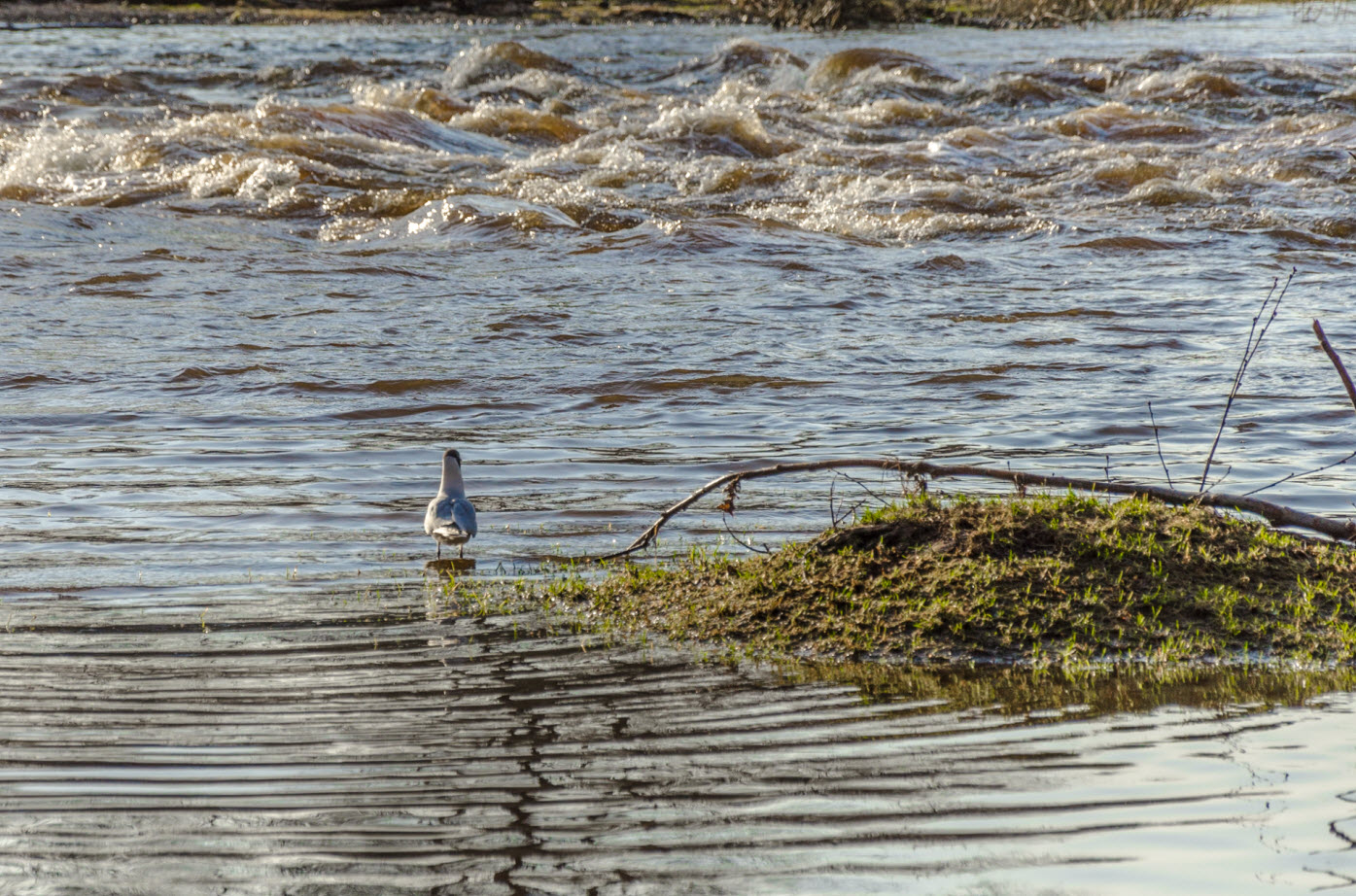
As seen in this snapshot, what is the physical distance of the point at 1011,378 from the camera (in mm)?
7617

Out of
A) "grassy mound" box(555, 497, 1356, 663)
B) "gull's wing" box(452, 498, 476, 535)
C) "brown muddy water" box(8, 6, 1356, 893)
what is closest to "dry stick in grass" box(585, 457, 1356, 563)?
"grassy mound" box(555, 497, 1356, 663)

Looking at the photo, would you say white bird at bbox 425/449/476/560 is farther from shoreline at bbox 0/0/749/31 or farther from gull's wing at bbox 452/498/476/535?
shoreline at bbox 0/0/749/31

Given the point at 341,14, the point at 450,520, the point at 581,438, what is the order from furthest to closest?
the point at 341,14, the point at 581,438, the point at 450,520

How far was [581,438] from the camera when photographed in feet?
21.4

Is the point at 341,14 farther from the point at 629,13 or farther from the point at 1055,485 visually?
the point at 1055,485

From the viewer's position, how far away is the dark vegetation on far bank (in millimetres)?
33000

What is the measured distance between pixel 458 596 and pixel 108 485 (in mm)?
2071

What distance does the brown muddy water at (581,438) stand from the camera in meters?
2.71

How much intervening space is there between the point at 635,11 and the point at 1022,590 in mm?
35264

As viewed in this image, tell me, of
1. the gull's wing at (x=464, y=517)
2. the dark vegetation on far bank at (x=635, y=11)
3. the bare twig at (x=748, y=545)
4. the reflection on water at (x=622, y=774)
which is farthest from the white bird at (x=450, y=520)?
the dark vegetation on far bank at (x=635, y=11)

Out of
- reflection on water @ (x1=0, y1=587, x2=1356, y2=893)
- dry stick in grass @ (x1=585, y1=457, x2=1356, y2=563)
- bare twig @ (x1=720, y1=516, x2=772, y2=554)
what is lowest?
bare twig @ (x1=720, y1=516, x2=772, y2=554)

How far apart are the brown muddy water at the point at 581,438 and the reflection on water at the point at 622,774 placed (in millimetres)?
13

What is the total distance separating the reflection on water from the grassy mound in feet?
0.65

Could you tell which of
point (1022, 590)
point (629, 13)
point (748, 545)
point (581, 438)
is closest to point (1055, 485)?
point (1022, 590)
